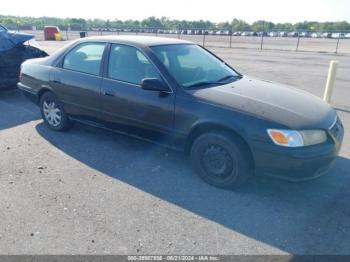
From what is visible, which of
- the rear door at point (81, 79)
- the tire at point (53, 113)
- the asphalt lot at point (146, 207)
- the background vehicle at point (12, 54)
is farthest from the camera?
the background vehicle at point (12, 54)

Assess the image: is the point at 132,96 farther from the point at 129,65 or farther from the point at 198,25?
the point at 198,25

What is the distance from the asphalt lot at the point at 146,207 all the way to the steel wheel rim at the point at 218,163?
0.19 metres

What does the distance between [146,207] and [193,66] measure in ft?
6.57

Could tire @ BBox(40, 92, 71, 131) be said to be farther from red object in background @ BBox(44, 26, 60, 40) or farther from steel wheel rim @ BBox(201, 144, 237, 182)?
red object in background @ BBox(44, 26, 60, 40)

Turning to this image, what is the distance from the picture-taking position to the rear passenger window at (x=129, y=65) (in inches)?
157

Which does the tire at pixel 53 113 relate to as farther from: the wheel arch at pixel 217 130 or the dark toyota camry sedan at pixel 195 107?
the wheel arch at pixel 217 130

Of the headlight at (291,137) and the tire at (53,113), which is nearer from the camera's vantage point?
the headlight at (291,137)

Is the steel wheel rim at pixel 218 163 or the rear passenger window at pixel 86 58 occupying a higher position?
the rear passenger window at pixel 86 58

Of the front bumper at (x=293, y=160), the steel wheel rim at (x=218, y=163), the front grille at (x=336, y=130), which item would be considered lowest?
the steel wheel rim at (x=218, y=163)

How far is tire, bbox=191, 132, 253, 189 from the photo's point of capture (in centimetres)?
339

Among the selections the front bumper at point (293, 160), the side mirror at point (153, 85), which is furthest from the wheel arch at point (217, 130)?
the side mirror at point (153, 85)

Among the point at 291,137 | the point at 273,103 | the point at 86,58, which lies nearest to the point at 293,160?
the point at 291,137

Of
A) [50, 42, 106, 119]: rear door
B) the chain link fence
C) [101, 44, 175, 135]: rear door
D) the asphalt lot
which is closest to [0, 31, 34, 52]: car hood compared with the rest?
[50, 42, 106, 119]: rear door

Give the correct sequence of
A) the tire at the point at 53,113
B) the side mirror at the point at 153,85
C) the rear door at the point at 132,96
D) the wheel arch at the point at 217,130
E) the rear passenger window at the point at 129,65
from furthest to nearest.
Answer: the tire at the point at 53,113
the rear passenger window at the point at 129,65
the rear door at the point at 132,96
the side mirror at the point at 153,85
the wheel arch at the point at 217,130
